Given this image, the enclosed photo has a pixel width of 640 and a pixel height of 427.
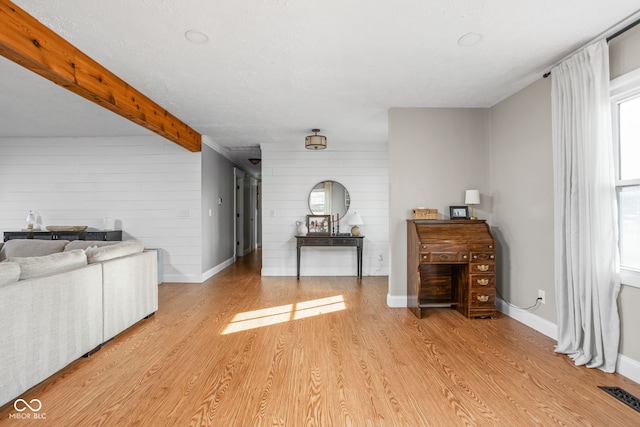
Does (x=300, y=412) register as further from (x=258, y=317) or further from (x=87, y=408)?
(x=258, y=317)

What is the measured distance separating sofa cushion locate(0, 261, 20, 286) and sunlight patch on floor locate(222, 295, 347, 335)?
1557 millimetres

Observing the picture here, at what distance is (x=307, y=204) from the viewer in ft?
19.0

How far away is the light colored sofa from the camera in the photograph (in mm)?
1856

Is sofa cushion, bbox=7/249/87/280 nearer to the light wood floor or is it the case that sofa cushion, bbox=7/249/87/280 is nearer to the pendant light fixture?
the light wood floor

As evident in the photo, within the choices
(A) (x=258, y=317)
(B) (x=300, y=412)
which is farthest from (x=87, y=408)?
(A) (x=258, y=317)

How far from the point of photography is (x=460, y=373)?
7.37 feet

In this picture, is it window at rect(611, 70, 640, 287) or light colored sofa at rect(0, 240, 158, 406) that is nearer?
light colored sofa at rect(0, 240, 158, 406)

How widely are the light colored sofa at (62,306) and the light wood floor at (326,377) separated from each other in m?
0.14

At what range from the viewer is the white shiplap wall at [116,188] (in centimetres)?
526

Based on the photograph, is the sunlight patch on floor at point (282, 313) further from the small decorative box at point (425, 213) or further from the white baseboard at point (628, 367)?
the white baseboard at point (628, 367)

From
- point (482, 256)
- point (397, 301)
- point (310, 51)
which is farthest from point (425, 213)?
point (310, 51)

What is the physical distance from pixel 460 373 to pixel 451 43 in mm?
2312

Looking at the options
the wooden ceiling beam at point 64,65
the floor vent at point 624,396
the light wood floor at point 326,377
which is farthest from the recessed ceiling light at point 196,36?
the floor vent at point 624,396

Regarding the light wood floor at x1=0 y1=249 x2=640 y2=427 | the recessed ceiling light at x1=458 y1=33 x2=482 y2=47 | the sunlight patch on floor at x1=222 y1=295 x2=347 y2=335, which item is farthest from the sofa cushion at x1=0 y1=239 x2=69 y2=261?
the recessed ceiling light at x1=458 y1=33 x2=482 y2=47
